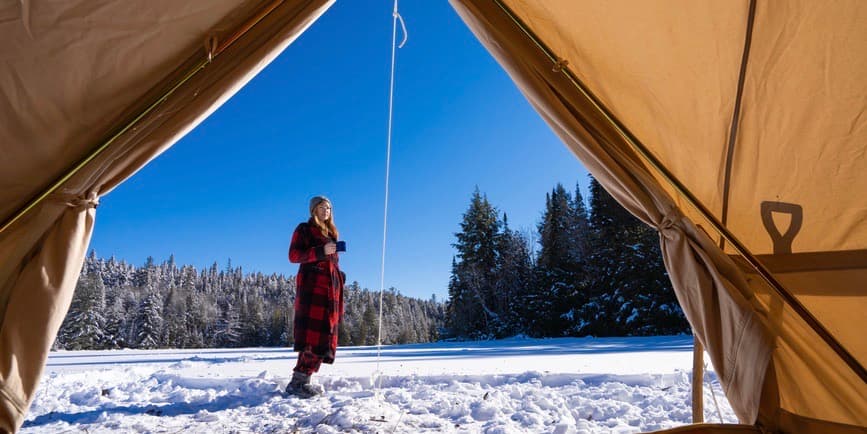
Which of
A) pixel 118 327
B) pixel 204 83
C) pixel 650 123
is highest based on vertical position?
pixel 204 83

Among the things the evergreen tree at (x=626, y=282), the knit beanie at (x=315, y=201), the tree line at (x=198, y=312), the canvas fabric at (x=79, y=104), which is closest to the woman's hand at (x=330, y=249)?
the knit beanie at (x=315, y=201)

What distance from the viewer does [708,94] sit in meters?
1.62

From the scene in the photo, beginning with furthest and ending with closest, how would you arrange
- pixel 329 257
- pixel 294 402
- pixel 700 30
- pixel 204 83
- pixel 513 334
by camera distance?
pixel 513 334, pixel 329 257, pixel 294 402, pixel 204 83, pixel 700 30

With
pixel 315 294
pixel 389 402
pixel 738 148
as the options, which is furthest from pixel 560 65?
pixel 389 402

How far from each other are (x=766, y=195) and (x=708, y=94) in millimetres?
450

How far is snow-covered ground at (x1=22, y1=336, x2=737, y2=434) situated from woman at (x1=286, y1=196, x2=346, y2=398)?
0.22 metres

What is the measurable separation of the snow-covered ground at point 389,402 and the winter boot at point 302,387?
0.22 ft

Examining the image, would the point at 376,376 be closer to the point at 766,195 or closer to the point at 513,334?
the point at 766,195

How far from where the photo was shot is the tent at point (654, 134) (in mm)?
1363

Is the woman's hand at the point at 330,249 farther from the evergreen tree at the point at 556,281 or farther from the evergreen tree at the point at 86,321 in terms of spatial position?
the evergreen tree at the point at 86,321

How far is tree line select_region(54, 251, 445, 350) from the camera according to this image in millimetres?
25312

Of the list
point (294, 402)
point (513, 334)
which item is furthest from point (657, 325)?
point (294, 402)

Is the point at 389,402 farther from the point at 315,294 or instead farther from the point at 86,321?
the point at 86,321

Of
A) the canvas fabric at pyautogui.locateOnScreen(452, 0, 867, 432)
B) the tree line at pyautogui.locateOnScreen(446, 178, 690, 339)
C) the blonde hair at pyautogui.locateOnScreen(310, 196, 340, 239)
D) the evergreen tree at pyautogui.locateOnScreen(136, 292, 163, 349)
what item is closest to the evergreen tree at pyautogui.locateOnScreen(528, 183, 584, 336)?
the tree line at pyautogui.locateOnScreen(446, 178, 690, 339)
